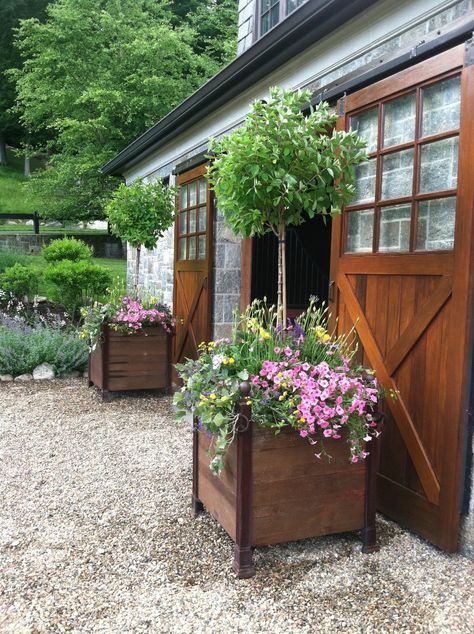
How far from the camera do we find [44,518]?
10.7 feet

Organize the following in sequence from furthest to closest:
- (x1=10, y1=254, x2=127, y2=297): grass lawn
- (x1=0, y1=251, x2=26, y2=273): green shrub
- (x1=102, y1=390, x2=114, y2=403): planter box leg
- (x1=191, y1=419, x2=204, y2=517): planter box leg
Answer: (x1=0, y1=251, x2=26, y2=273): green shrub
(x1=10, y1=254, x2=127, y2=297): grass lawn
(x1=102, y1=390, x2=114, y2=403): planter box leg
(x1=191, y1=419, x2=204, y2=517): planter box leg

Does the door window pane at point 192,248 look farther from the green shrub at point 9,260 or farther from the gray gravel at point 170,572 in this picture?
the green shrub at point 9,260

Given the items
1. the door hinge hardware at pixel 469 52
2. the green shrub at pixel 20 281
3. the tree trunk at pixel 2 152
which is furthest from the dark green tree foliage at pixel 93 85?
the tree trunk at pixel 2 152

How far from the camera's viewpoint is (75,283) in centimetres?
1018

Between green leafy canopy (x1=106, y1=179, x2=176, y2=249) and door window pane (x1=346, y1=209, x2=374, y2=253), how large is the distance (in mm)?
3557

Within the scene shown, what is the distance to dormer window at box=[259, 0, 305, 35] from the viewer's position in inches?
251

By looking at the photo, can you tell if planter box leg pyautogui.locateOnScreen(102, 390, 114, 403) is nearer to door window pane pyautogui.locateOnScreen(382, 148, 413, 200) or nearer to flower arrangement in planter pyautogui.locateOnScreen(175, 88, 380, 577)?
flower arrangement in planter pyautogui.locateOnScreen(175, 88, 380, 577)

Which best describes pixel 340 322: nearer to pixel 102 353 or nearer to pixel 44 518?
pixel 44 518

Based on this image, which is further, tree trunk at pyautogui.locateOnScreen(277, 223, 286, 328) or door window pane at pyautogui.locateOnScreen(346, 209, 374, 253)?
door window pane at pyautogui.locateOnScreen(346, 209, 374, 253)

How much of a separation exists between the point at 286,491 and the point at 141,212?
188 inches

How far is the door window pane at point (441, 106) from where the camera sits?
2857mm

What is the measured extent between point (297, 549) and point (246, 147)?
6.70 feet

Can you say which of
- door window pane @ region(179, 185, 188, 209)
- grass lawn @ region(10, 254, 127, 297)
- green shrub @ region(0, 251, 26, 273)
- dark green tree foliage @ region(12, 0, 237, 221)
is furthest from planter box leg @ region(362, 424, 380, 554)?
dark green tree foliage @ region(12, 0, 237, 221)

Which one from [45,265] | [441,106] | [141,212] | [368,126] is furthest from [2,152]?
[441,106]
